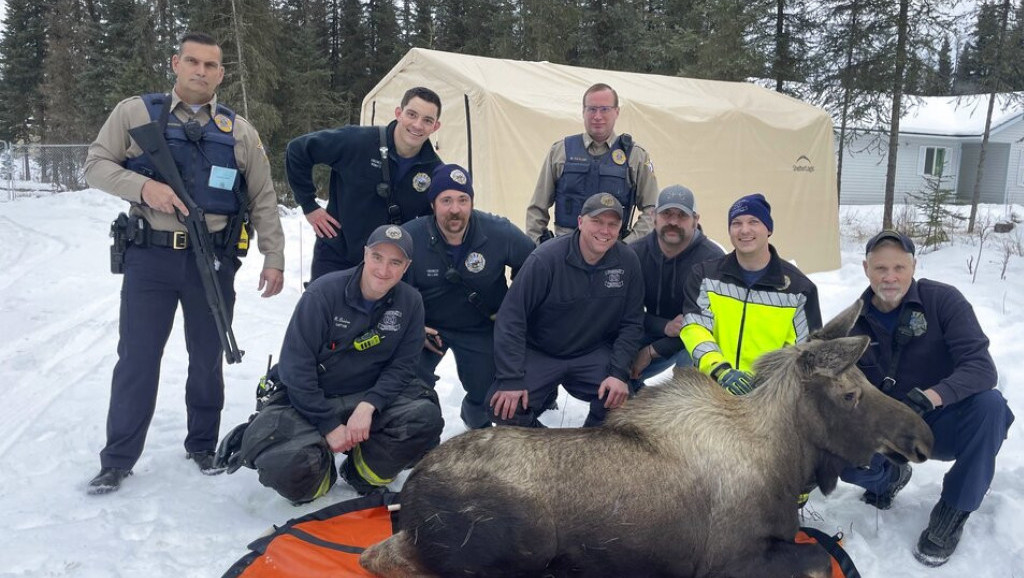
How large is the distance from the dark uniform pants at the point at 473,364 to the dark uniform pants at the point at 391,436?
89 cm

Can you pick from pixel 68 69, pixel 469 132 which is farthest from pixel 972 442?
pixel 68 69

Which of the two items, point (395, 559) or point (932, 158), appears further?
point (932, 158)

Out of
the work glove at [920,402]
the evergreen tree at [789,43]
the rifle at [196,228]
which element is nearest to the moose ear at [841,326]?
the work glove at [920,402]

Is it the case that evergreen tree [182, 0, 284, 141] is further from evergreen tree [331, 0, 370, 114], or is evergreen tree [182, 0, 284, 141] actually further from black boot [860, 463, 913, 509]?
black boot [860, 463, 913, 509]

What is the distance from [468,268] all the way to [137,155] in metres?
2.05

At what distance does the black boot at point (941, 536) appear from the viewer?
3.39 metres

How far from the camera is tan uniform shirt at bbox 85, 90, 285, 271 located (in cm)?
382

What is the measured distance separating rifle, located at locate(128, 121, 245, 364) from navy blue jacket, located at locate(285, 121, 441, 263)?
1054 mm

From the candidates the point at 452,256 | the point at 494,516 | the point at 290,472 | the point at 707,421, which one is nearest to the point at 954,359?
the point at 707,421

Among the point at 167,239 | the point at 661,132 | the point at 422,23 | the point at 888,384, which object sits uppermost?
the point at 422,23

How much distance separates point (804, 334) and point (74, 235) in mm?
12813

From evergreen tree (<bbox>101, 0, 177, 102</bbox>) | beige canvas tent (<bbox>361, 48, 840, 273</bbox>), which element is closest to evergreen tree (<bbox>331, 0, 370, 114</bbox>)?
evergreen tree (<bbox>101, 0, 177, 102</bbox>)

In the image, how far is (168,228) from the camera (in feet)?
12.9

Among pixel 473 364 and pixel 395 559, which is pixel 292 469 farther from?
pixel 473 364
